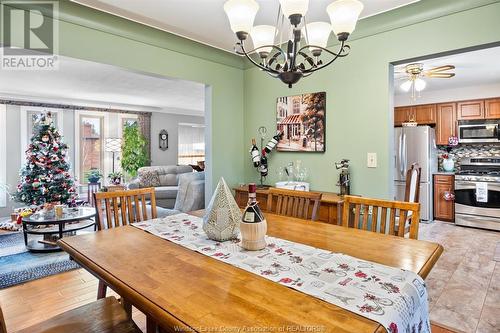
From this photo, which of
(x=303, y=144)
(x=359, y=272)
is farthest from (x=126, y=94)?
(x=359, y=272)

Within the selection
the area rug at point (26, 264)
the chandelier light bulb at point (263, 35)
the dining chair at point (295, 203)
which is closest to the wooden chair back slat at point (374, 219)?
the dining chair at point (295, 203)

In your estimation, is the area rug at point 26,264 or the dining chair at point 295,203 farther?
the area rug at point 26,264

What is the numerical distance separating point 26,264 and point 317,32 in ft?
12.3

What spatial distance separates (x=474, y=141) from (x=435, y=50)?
3662 mm

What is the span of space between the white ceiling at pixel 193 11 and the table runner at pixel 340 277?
5.90 ft

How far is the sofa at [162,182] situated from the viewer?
19.4 feet

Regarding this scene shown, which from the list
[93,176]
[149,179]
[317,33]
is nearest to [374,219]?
[317,33]

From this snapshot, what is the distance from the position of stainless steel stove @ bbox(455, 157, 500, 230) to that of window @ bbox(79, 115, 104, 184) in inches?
291

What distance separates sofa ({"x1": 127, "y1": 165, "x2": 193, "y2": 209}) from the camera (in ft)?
19.4

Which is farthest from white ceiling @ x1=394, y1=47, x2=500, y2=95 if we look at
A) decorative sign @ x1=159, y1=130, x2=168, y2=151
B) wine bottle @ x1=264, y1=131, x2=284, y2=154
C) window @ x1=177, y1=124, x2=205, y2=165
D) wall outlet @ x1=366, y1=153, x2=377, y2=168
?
decorative sign @ x1=159, y1=130, x2=168, y2=151

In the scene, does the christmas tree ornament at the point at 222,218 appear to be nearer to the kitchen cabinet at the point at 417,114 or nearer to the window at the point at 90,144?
the kitchen cabinet at the point at 417,114

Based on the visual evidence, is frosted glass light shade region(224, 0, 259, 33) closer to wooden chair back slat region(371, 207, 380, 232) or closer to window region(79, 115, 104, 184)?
wooden chair back slat region(371, 207, 380, 232)

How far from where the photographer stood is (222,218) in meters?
1.52

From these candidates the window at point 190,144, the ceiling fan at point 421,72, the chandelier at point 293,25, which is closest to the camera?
the chandelier at point 293,25
